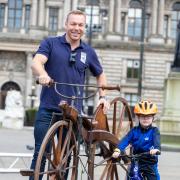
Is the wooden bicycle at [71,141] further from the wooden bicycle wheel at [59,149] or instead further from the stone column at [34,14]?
the stone column at [34,14]

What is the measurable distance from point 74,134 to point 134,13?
6104 centimetres

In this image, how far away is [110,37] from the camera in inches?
2574

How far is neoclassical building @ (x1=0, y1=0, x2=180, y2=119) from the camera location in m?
64.2

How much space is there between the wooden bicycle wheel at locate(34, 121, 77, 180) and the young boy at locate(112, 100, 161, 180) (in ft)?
2.71

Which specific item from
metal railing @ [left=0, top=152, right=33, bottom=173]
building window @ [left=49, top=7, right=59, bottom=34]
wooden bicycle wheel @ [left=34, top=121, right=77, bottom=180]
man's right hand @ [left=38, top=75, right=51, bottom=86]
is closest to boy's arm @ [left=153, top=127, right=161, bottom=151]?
wooden bicycle wheel @ [left=34, top=121, right=77, bottom=180]

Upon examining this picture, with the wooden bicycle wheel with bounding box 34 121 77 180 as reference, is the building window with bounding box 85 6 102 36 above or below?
above

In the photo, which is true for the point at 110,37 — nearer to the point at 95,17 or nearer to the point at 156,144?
the point at 95,17

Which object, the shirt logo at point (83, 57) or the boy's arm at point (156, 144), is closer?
the boy's arm at point (156, 144)

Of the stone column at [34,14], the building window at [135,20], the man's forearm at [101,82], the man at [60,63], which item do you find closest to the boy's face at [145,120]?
the man's forearm at [101,82]

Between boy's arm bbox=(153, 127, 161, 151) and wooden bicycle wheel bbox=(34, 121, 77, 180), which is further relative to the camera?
boy's arm bbox=(153, 127, 161, 151)

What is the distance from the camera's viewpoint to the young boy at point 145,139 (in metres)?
7.02

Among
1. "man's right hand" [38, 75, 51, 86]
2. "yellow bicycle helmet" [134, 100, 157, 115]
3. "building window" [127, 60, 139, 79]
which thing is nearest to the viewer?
"man's right hand" [38, 75, 51, 86]

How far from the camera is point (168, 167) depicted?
12.7m

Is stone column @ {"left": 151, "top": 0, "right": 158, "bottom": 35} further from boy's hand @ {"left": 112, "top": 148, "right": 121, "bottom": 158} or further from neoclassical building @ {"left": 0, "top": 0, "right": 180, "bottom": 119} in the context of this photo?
boy's hand @ {"left": 112, "top": 148, "right": 121, "bottom": 158}
